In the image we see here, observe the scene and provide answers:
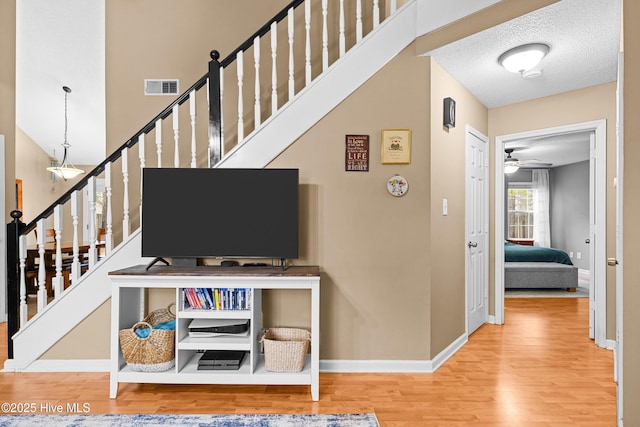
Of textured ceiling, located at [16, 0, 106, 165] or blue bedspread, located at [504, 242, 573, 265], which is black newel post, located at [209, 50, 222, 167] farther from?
blue bedspread, located at [504, 242, 573, 265]

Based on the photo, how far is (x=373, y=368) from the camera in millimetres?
2859

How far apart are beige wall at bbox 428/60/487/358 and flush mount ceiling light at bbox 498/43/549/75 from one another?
487mm

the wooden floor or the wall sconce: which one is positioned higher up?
the wall sconce

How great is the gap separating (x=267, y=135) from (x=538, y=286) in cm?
494

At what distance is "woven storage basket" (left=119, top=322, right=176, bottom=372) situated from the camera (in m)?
2.48

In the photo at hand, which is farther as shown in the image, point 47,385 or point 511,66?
point 511,66

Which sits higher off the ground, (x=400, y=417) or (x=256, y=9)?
(x=256, y=9)

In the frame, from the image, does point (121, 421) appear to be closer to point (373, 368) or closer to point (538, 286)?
point (373, 368)

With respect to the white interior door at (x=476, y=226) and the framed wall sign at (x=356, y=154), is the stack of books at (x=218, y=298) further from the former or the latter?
the white interior door at (x=476, y=226)

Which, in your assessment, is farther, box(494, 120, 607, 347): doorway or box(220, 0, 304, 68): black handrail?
box(494, 120, 607, 347): doorway

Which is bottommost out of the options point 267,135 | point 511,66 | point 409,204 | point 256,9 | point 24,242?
point 24,242

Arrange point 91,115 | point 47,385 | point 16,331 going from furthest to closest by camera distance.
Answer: point 91,115 → point 16,331 → point 47,385

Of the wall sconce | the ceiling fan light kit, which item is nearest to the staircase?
the wall sconce

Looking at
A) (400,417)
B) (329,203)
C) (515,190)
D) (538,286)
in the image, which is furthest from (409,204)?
(515,190)
